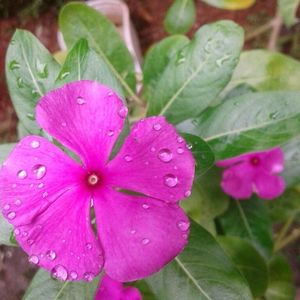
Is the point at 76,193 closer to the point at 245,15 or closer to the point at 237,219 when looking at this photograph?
the point at 237,219

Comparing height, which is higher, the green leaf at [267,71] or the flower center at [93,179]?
the flower center at [93,179]

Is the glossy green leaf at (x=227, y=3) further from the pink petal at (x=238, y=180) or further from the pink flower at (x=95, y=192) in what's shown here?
the pink flower at (x=95, y=192)

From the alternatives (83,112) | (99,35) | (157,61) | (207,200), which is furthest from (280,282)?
(83,112)

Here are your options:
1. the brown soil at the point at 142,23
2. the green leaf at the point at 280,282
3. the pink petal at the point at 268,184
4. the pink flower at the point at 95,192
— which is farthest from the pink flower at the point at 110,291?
the brown soil at the point at 142,23

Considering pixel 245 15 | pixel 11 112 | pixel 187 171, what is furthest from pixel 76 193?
pixel 245 15

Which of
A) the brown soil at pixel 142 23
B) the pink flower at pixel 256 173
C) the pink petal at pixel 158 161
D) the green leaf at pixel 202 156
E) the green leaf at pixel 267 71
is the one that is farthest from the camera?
the brown soil at pixel 142 23

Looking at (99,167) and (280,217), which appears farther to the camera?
(280,217)
